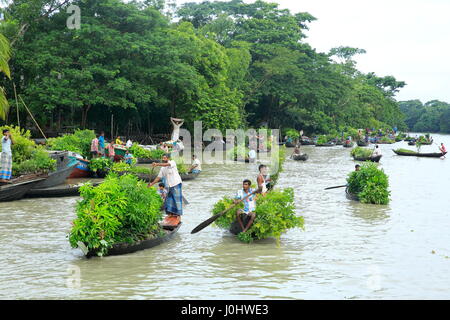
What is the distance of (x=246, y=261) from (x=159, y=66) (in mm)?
25632

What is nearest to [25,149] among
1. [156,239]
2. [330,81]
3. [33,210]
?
[33,210]

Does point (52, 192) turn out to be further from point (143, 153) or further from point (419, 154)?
point (419, 154)

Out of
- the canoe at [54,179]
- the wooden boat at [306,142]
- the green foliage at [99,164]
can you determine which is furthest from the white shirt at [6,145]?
the wooden boat at [306,142]

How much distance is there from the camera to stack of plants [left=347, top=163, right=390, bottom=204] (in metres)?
17.5

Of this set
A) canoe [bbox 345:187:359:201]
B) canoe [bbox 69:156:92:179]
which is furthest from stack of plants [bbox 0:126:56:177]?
canoe [bbox 345:187:359:201]

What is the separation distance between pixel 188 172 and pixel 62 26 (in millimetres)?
15336

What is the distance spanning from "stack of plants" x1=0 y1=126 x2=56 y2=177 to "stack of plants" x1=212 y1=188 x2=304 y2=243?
8.19 m

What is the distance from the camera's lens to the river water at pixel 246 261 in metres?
8.64

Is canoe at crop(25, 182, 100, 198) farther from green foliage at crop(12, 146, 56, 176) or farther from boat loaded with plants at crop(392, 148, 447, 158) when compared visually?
boat loaded with plants at crop(392, 148, 447, 158)

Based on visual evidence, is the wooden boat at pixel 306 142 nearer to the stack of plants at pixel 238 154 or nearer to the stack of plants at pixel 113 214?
the stack of plants at pixel 238 154

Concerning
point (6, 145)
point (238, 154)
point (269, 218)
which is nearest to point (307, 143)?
point (238, 154)

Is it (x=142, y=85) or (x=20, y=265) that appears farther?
(x=142, y=85)
